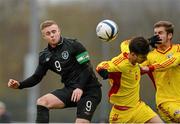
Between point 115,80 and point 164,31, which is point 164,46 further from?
Result: point 115,80

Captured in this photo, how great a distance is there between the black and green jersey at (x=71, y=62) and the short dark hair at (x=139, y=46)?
0.71m

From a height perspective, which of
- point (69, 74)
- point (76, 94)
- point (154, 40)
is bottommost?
point (76, 94)

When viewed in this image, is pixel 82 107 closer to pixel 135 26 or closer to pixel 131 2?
pixel 135 26

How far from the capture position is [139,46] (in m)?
11.9

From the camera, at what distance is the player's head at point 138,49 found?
38.9ft

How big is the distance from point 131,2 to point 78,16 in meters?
2.82

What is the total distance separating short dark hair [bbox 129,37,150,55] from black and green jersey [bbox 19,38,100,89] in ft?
2.34

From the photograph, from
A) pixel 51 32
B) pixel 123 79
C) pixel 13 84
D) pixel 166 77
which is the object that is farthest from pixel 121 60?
pixel 13 84

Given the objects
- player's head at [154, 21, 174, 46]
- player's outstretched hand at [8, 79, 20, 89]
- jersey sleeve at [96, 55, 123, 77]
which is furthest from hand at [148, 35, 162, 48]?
player's outstretched hand at [8, 79, 20, 89]

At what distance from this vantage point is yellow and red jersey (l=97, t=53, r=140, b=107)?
1203 centimetres

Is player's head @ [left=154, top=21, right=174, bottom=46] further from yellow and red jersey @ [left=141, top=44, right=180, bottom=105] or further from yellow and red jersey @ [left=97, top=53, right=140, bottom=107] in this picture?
yellow and red jersey @ [left=97, top=53, right=140, bottom=107]

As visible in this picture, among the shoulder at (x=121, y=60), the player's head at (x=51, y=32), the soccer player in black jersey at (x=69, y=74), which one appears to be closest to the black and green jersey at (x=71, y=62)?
the soccer player in black jersey at (x=69, y=74)

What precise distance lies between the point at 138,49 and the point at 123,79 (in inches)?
25.0

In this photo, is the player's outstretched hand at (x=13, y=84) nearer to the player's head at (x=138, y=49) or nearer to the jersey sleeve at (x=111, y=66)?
the jersey sleeve at (x=111, y=66)
